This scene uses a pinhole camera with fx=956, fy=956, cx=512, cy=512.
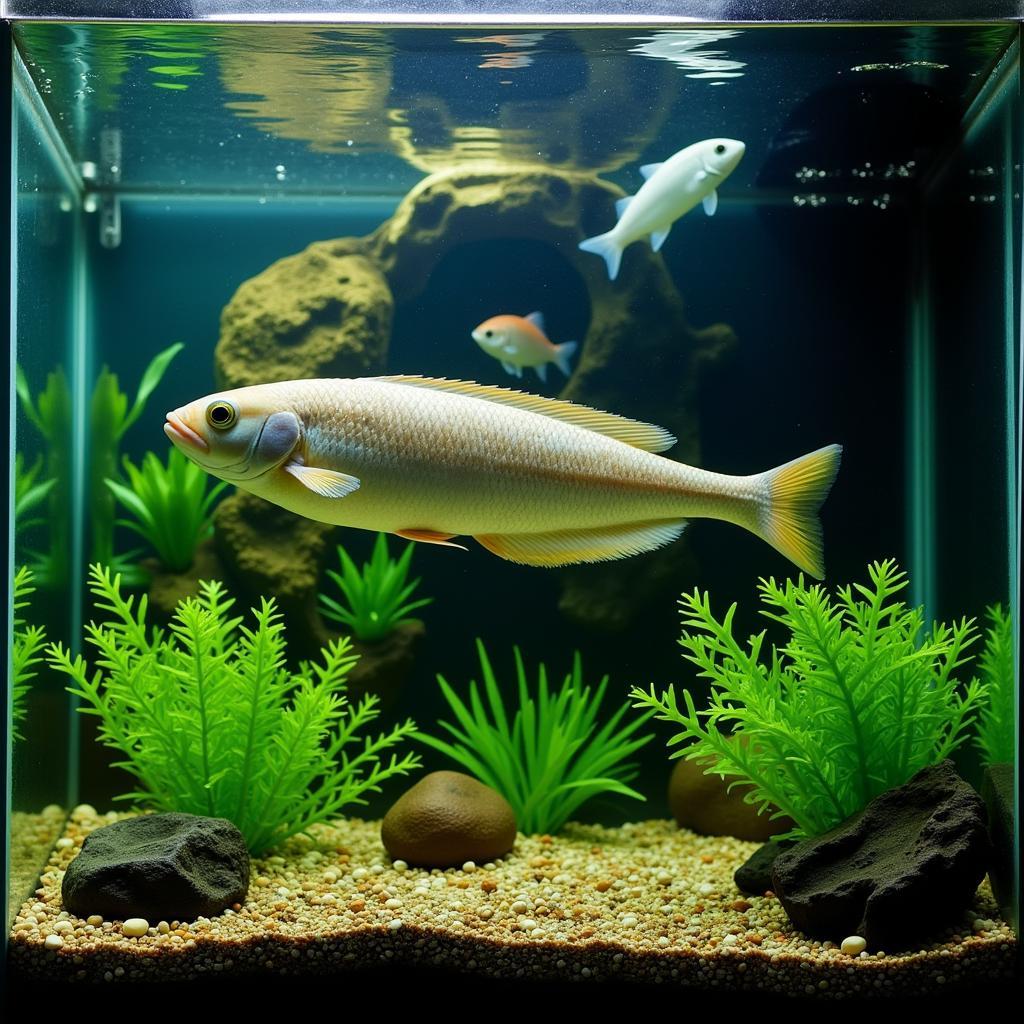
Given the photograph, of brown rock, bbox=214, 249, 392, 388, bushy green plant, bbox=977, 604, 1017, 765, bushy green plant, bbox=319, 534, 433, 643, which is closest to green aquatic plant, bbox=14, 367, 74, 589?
brown rock, bbox=214, 249, 392, 388

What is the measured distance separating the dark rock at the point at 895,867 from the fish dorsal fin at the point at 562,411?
4.58 feet

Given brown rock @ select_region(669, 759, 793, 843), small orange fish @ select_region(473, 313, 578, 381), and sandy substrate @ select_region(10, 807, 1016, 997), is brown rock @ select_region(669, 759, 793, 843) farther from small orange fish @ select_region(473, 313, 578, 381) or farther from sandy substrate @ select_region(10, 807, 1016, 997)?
small orange fish @ select_region(473, 313, 578, 381)

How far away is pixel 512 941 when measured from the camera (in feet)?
9.39

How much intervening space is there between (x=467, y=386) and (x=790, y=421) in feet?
6.20

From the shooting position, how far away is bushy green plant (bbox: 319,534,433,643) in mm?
4316

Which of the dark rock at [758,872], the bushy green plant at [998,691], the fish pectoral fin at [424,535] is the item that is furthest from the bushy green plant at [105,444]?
the bushy green plant at [998,691]

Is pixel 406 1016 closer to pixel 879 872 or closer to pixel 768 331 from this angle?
pixel 879 872

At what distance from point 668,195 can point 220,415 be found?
7.07 ft

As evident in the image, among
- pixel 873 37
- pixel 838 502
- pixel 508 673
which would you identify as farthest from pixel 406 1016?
pixel 873 37

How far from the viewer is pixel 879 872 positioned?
290 cm

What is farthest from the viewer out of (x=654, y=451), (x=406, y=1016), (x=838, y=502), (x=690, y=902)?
(x=838, y=502)

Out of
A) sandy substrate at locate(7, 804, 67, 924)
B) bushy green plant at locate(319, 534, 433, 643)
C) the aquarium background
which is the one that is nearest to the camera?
sandy substrate at locate(7, 804, 67, 924)

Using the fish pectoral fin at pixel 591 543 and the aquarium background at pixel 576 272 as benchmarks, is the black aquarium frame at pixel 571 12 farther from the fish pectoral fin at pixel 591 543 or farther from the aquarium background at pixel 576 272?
the fish pectoral fin at pixel 591 543

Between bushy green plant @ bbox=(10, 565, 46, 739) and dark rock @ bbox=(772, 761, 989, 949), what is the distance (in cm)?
251
